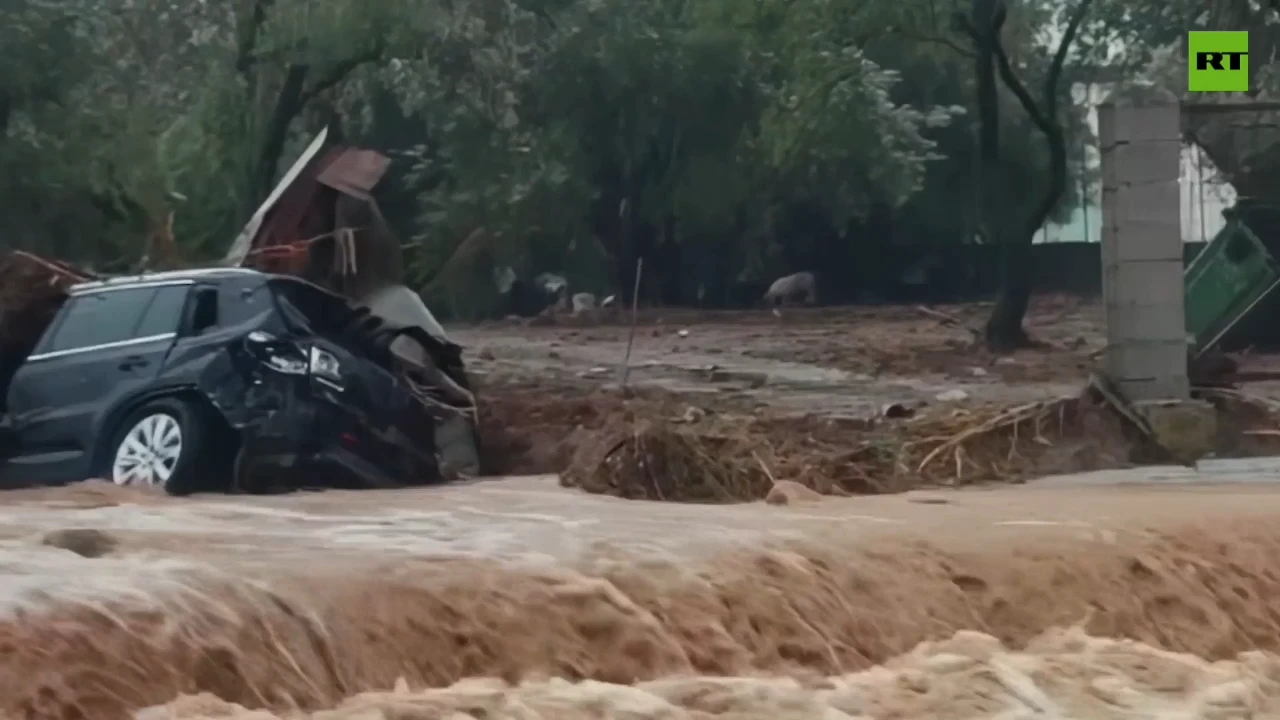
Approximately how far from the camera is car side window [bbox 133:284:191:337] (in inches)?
149

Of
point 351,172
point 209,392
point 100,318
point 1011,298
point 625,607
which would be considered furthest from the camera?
point 1011,298

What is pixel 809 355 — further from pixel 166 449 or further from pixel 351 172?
pixel 166 449

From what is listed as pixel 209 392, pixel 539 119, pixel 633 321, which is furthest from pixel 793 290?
pixel 209 392

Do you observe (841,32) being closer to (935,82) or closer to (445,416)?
(935,82)

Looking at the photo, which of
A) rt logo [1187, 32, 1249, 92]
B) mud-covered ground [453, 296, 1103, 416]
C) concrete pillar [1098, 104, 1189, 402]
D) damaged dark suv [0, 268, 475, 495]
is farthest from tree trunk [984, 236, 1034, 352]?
damaged dark suv [0, 268, 475, 495]

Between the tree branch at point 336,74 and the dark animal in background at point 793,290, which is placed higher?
the tree branch at point 336,74

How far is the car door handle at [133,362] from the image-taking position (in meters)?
3.75

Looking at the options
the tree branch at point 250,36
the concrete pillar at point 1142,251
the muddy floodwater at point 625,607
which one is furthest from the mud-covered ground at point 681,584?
the tree branch at point 250,36

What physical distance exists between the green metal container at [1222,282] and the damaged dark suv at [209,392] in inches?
94.2

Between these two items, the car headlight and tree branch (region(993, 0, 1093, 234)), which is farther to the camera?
tree branch (region(993, 0, 1093, 234))

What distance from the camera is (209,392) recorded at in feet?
12.2

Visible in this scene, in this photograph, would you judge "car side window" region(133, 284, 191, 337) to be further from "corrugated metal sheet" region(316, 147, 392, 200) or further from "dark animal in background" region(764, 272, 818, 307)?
"dark animal in background" region(764, 272, 818, 307)

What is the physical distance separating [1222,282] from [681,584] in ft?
7.68

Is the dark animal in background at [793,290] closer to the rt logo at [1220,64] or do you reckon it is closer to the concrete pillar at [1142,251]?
the concrete pillar at [1142,251]
